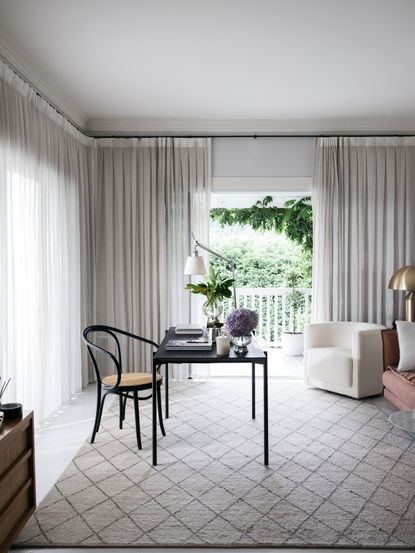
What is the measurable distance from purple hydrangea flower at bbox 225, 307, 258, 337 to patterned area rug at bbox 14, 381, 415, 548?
2.74 ft

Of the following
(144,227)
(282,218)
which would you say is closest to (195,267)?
(144,227)

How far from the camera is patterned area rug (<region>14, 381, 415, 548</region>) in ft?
7.56

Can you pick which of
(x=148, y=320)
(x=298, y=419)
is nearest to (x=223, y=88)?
(x=148, y=320)

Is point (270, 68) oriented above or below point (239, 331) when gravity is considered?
above

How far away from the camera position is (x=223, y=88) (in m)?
4.19

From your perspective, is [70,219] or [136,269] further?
Answer: [136,269]

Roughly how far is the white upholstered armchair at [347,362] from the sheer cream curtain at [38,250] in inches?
92.0

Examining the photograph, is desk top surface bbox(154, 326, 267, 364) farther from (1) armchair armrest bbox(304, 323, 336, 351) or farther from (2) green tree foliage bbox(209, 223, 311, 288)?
(2) green tree foliage bbox(209, 223, 311, 288)

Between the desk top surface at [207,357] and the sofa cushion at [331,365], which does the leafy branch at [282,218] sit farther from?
the desk top surface at [207,357]

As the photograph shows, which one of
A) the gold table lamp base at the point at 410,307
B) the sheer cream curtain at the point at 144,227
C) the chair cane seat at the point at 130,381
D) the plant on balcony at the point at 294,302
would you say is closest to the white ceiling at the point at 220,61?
the sheer cream curtain at the point at 144,227

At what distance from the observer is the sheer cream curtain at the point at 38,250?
10.6ft

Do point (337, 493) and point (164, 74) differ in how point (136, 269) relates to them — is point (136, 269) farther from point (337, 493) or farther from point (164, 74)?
point (337, 493)

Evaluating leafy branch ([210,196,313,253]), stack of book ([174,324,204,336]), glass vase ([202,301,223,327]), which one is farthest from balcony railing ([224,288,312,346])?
glass vase ([202,301,223,327])

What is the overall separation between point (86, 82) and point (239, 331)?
2517mm
